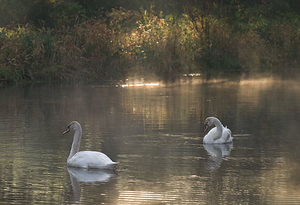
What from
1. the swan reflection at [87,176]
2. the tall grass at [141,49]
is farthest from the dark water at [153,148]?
the tall grass at [141,49]

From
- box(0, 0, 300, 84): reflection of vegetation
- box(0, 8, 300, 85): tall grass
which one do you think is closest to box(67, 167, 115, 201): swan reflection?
box(0, 8, 300, 85): tall grass

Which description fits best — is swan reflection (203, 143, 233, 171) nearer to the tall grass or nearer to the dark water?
Answer: the dark water

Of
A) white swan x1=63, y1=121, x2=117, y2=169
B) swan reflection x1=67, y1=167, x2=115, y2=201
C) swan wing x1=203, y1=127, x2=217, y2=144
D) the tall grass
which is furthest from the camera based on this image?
the tall grass

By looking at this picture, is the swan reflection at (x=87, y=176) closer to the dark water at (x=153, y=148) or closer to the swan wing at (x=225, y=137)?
the dark water at (x=153, y=148)

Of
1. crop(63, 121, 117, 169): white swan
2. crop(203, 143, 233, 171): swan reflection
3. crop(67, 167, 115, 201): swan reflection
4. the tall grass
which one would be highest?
the tall grass

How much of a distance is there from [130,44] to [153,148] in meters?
18.4

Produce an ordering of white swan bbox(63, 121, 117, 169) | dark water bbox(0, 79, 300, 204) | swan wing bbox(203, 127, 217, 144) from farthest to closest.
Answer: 1. swan wing bbox(203, 127, 217, 144)
2. white swan bbox(63, 121, 117, 169)
3. dark water bbox(0, 79, 300, 204)

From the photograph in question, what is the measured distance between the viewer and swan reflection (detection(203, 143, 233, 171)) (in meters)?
12.8

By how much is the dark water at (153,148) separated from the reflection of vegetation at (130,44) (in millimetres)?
4104

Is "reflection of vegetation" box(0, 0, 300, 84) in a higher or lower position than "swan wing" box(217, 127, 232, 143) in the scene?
higher

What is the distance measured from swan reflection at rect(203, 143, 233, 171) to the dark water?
18 mm

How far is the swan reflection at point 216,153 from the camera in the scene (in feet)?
42.0

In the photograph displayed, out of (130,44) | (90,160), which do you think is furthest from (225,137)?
(130,44)

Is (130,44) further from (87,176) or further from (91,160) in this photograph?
(87,176)
